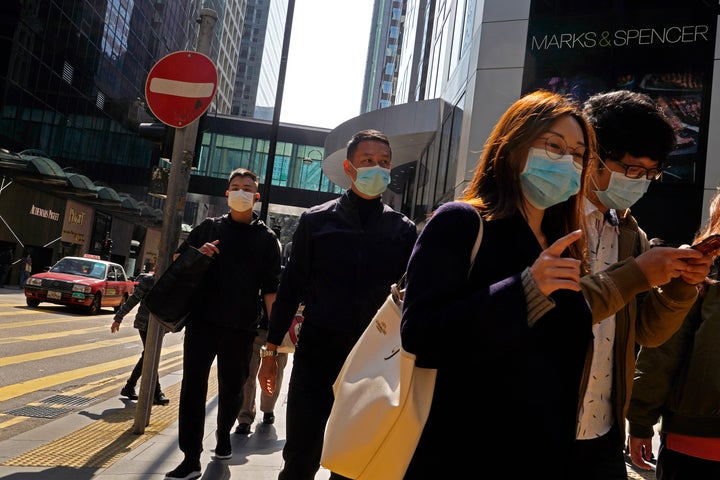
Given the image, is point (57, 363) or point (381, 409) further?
point (57, 363)

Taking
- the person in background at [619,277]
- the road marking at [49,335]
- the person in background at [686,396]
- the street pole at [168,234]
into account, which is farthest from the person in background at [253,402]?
the road marking at [49,335]

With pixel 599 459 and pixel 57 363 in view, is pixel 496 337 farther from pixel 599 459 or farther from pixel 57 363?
pixel 57 363

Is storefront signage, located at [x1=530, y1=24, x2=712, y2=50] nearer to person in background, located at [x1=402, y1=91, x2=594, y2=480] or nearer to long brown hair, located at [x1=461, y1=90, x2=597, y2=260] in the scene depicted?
long brown hair, located at [x1=461, y1=90, x2=597, y2=260]

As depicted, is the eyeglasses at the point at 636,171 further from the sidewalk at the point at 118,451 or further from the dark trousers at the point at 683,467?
the sidewalk at the point at 118,451

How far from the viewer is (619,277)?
1.87 meters

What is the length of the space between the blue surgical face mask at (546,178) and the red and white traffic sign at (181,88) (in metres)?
4.19

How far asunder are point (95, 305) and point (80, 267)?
1.95m

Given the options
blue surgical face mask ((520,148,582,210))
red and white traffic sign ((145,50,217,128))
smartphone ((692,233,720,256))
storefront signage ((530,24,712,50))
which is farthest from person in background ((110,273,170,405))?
storefront signage ((530,24,712,50))

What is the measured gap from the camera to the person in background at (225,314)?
173 inches

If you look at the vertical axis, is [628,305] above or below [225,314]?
above

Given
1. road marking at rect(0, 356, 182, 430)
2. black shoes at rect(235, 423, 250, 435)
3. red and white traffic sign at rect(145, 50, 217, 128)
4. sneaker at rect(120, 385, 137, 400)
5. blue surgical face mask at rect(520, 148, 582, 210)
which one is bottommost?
road marking at rect(0, 356, 182, 430)

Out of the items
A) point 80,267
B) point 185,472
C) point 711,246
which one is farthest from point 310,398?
point 80,267

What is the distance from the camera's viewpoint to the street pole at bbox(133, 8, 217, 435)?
211 inches

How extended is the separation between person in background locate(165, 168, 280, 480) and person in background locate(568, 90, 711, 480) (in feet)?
9.08
